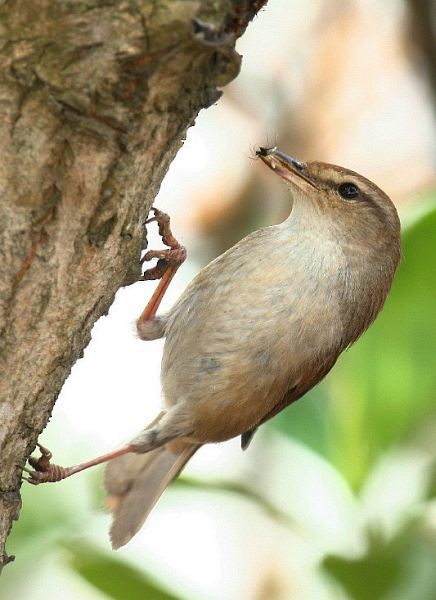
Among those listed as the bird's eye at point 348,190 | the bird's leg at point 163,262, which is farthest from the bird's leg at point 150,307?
the bird's eye at point 348,190

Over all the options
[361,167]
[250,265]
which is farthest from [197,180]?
[250,265]

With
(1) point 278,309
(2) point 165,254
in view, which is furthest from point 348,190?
(2) point 165,254

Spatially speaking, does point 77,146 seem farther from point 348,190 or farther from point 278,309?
point 348,190

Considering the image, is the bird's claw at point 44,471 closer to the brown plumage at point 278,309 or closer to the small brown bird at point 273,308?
the small brown bird at point 273,308

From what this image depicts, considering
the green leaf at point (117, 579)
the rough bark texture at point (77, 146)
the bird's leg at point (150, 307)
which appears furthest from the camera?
the green leaf at point (117, 579)

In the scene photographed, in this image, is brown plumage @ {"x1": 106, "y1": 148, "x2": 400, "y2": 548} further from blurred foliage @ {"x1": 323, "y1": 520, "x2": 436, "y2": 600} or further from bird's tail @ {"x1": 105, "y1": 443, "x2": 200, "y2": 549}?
blurred foliage @ {"x1": 323, "y1": 520, "x2": 436, "y2": 600}

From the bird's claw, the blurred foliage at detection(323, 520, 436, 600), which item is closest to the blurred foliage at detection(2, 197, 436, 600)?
the blurred foliage at detection(323, 520, 436, 600)

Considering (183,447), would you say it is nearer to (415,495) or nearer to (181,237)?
(415,495)

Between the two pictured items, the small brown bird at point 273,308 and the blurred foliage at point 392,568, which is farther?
the small brown bird at point 273,308
